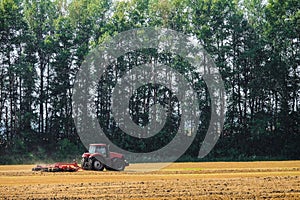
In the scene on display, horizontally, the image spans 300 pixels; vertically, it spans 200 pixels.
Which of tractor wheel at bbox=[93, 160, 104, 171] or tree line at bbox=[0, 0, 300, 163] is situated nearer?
tractor wheel at bbox=[93, 160, 104, 171]

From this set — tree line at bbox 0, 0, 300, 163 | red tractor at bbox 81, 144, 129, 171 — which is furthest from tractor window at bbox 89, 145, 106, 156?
tree line at bbox 0, 0, 300, 163

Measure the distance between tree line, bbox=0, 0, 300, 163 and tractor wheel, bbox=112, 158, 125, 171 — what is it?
19.6 meters

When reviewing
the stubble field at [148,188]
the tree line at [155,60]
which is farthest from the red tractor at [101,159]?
the tree line at [155,60]

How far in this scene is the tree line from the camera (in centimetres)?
5172

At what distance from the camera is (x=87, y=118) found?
53969mm

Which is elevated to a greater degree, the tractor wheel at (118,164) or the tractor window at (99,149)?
the tractor window at (99,149)

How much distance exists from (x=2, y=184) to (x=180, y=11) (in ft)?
121

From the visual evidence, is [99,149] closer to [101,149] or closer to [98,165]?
[101,149]

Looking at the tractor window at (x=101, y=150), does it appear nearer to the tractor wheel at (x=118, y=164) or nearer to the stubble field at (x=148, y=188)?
the tractor wheel at (x=118, y=164)

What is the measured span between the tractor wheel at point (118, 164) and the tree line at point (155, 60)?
1961cm

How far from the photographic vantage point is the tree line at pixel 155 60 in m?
51.7

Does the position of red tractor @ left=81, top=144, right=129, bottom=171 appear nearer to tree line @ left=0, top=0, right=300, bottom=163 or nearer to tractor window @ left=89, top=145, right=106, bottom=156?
tractor window @ left=89, top=145, right=106, bottom=156

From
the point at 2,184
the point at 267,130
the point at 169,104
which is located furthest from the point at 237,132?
the point at 2,184

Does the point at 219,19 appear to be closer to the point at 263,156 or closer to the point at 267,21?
the point at 267,21
